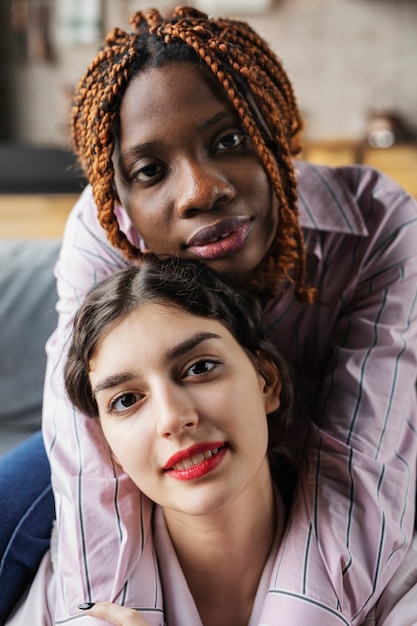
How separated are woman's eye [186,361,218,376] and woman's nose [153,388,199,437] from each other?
0.04 m

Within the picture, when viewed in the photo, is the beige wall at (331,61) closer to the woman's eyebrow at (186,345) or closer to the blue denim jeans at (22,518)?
the blue denim jeans at (22,518)

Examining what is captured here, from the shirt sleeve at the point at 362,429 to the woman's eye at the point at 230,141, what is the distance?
328 millimetres

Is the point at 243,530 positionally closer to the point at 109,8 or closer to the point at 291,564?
the point at 291,564

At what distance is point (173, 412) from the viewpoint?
906 mm

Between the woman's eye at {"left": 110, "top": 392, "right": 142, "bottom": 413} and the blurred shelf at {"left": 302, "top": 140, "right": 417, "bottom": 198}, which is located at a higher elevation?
the woman's eye at {"left": 110, "top": 392, "right": 142, "bottom": 413}

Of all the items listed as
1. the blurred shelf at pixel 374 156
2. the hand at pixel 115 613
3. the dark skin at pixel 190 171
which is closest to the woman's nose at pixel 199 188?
the dark skin at pixel 190 171

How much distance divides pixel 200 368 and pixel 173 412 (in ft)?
0.30

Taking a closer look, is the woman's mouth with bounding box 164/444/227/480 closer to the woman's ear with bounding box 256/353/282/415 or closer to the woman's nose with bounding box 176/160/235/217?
the woman's ear with bounding box 256/353/282/415

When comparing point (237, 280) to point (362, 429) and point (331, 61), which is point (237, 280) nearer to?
point (362, 429)

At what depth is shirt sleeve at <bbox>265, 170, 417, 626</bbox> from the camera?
99cm

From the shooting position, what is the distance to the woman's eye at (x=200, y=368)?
0.97 m

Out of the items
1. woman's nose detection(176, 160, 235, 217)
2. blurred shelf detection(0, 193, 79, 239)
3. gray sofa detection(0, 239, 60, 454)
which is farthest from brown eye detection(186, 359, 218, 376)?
blurred shelf detection(0, 193, 79, 239)

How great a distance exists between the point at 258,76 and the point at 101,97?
0.74 feet

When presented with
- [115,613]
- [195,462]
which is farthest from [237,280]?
[115,613]
